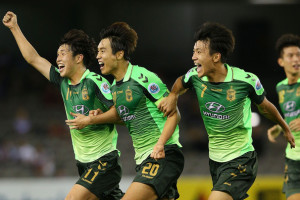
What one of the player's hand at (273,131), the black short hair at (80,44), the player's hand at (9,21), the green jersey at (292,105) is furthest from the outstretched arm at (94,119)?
the green jersey at (292,105)

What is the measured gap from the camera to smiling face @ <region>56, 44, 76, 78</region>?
7422 mm

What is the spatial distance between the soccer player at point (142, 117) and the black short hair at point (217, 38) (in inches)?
26.5

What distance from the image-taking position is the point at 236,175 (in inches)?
263

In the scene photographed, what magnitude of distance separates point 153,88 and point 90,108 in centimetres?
86

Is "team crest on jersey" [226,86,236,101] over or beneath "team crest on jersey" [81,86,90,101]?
beneath

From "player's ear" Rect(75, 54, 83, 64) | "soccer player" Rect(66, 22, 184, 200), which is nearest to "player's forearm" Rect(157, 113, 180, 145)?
"soccer player" Rect(66, 22, 184, 200)

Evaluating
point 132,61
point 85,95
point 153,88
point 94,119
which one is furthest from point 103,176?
point 132,61

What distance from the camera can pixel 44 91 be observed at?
68.1 feet

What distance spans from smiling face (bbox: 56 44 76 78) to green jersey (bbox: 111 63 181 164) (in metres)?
0.76

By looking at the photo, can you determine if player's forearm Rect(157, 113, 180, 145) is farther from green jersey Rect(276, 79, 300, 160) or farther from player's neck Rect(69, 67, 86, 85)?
green jersey Rect(276, 79, 300, 160)

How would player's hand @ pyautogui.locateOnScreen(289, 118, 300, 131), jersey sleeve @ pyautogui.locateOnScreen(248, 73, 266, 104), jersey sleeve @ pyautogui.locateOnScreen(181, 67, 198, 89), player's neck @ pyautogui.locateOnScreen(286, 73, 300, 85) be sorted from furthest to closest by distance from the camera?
player's neck @ pyautogui.locateOnScreen(286, 73, 300, 85)
player's hand @ pyautogui.locateOnScreen(289, 118, 300, 131)
jersey sleeve @ pyautogui.locateOnScreen(181, 67, 198, 89)
jersey sleeve @ pyautogui.locateOnScreen(248, 73, 266, 104)

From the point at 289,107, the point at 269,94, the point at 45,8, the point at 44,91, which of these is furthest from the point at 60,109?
the point at 289,107

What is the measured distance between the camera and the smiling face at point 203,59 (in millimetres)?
6812

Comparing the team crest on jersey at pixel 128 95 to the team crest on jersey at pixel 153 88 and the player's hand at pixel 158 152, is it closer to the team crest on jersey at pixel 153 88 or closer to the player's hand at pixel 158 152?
the team crest on jersey at pixel 153 88
